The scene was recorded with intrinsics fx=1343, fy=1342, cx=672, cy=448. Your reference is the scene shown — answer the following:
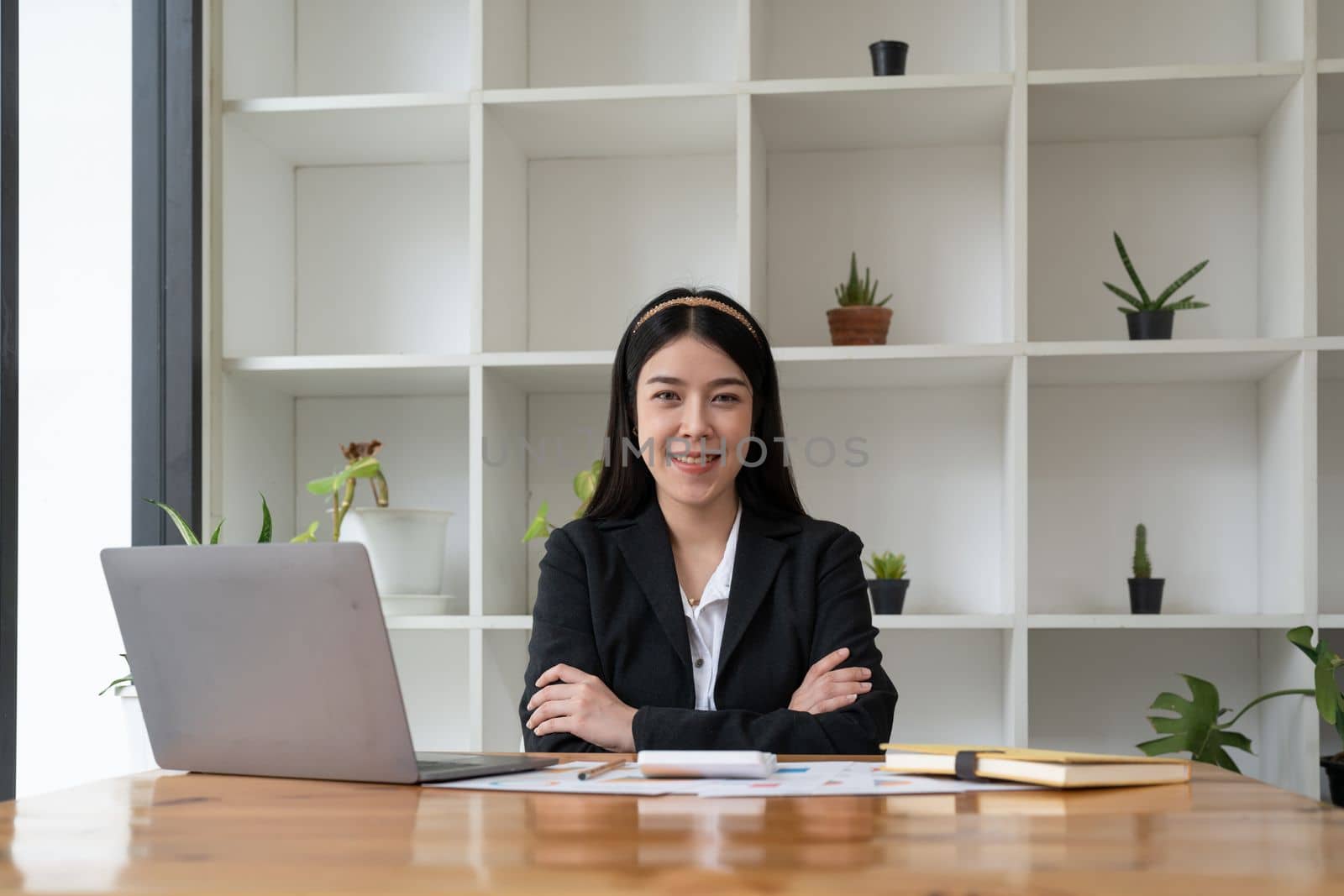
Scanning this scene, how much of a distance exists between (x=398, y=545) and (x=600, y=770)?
1606 millimetres

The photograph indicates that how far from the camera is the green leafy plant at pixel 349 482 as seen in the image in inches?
106

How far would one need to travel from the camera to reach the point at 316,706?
3.71 ft

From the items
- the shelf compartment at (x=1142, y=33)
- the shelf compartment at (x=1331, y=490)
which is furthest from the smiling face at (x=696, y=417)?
the shelf compartment at (x=1331, y=490)

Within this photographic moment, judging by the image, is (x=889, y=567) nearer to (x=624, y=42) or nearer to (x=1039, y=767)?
(x=624, y=42)

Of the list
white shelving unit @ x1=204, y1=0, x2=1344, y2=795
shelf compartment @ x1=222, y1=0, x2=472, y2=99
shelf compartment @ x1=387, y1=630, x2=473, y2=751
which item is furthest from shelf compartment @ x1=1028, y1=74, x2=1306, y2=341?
shelf compartment @ x1=387, y1=630, x2=473, y2=751

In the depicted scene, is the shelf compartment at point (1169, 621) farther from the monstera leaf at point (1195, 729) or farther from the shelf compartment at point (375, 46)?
the shelf compartment at point (375, 46)

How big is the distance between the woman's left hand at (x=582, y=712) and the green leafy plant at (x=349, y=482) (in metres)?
1.08

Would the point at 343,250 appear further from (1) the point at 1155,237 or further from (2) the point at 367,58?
(1) the point at 1155,237

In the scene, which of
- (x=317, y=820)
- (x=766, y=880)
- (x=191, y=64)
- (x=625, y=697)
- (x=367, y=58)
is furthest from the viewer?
(x=367, y=58)

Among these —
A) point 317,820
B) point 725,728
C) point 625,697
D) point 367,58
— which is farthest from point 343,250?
point 317,820

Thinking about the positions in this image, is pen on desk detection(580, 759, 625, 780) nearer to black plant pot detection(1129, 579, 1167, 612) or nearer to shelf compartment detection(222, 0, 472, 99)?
black plant pot detection(1129, 579, 1167, 612)

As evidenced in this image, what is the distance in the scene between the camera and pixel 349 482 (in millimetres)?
2809

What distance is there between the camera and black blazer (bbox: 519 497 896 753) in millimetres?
1834

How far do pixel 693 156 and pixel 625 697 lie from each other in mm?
1551
